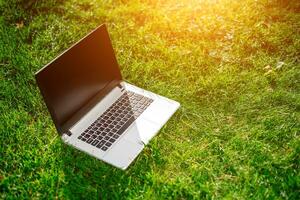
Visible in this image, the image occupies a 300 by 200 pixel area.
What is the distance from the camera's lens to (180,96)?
204 inches

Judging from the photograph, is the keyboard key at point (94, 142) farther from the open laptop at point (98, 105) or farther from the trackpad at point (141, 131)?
the trackpad at point (141, 131)

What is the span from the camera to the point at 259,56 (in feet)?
18.3

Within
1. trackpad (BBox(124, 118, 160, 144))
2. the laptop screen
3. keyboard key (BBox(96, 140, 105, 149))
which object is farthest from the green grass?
the laptop screen

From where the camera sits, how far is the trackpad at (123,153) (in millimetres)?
4281

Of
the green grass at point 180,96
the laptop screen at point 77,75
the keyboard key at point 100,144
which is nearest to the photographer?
the laptop screen at point 77,75

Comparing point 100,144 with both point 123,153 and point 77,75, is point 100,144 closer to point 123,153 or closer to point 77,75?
point 123,153

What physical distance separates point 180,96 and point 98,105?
0.94m

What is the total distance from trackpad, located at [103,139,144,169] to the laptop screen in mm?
537

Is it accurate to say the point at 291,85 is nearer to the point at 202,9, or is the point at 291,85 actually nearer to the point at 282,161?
the point at 282,161

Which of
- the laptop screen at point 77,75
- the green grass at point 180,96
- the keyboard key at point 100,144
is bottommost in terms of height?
the green grass at point 180,96

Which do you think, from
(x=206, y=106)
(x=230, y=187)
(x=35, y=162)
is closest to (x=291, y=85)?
(x=206, y=106)

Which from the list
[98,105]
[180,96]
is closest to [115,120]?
[98,105]

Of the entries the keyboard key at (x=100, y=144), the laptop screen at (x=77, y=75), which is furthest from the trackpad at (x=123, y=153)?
the laptop screen at (x=77, y=75)

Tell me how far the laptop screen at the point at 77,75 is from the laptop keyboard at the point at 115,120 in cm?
22
